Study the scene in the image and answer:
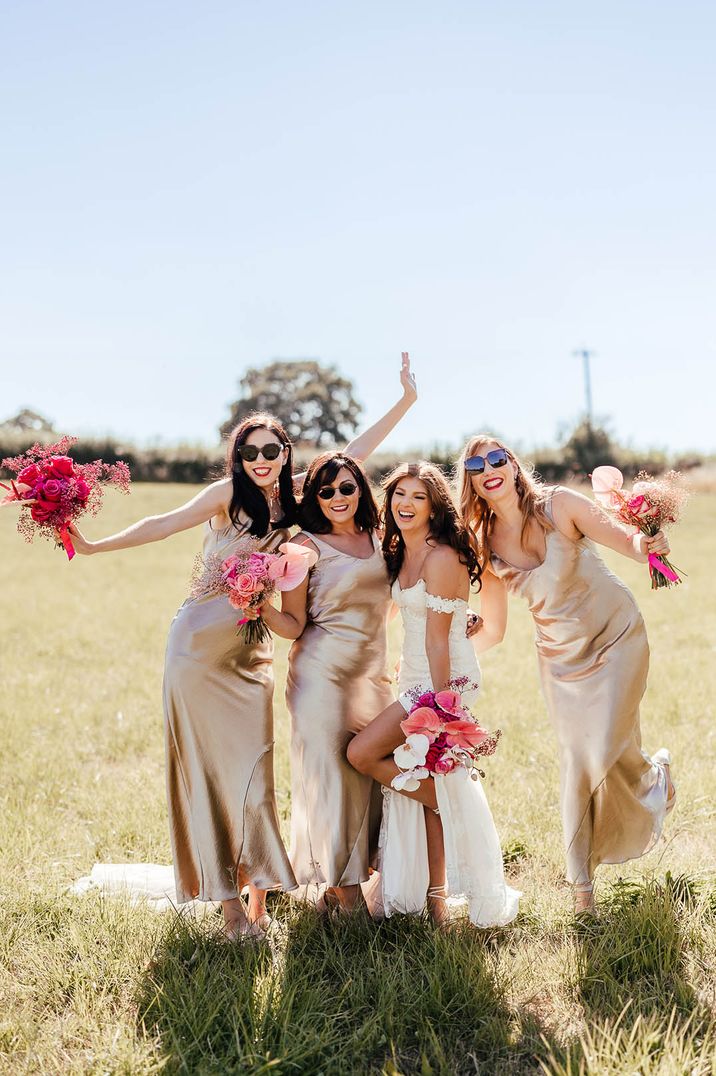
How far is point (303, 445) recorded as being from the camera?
45312mm

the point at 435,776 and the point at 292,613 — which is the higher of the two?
the point at 292,613

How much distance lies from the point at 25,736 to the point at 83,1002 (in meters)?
4.92

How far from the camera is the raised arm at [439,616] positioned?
468 cm

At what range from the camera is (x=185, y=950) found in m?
4.34

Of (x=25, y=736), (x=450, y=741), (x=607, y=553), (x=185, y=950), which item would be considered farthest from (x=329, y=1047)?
(x=607, y=553)

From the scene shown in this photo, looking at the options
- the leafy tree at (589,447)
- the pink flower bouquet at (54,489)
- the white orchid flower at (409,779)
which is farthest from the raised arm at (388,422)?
the leafy tree at (589,447)

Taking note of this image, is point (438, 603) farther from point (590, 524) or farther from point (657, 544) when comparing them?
point (657, 544)

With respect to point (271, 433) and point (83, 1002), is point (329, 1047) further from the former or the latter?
point (271, 433)

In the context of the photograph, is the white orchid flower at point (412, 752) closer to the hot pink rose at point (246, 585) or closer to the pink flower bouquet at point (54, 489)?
the hot pink rose at point (246, 585)

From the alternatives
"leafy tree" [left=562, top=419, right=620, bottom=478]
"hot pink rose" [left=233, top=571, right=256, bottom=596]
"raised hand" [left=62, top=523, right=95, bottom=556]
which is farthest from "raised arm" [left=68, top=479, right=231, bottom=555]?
"leafy tree" [left=562, top=419, right=620, bottom=478]

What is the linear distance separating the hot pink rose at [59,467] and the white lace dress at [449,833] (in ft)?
6.25

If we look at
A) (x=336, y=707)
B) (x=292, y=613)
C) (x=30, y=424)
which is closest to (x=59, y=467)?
(x=292, y=613)

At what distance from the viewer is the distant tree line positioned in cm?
3928

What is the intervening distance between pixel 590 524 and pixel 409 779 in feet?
5.63
